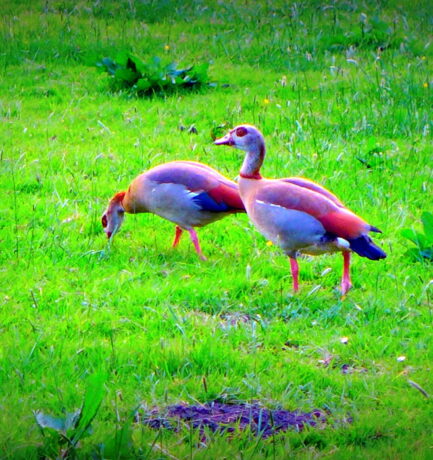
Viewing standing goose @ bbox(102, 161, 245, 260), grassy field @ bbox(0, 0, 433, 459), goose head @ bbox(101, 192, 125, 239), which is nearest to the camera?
grassy field @ bbox(0, 0, 433, 459)

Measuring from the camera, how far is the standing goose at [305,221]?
5965 millimetres

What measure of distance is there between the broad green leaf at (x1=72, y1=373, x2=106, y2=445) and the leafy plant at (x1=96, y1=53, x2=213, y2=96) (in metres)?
7.10

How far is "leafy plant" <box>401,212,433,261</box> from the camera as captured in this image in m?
6.68

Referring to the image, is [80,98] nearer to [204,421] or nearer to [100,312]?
[100,312]

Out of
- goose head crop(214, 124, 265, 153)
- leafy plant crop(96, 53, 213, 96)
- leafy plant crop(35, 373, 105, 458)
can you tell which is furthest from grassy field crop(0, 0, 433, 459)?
goose head crop(214, 124, 265, 153)

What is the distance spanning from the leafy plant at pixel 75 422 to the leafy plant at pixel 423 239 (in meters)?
3.40

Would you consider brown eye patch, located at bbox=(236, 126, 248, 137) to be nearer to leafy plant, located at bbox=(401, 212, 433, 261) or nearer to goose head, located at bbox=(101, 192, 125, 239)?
goose head, located at bbox=(101, 192, 125, 239)

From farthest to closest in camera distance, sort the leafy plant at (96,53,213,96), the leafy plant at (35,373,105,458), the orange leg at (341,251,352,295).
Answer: the leafy plant at (96,53,213,96), the orange leg at (341,251,352,295), the leafy plant at (35,373,105,458)

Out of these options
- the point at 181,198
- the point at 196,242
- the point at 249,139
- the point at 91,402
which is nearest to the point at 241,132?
the point at 249,139

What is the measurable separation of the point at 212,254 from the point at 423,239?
1.59m

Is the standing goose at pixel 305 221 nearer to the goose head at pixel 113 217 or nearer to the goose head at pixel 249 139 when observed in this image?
the goose head at pixel 249 139

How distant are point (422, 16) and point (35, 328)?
10.7 metres

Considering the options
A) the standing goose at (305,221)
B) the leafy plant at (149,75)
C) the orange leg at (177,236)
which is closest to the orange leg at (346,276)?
the standing goose at (305,221)

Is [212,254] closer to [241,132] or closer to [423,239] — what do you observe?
[241,132]
